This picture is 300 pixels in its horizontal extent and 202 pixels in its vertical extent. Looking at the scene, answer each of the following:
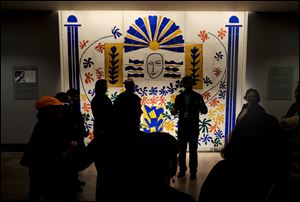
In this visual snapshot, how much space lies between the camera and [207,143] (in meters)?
5.84

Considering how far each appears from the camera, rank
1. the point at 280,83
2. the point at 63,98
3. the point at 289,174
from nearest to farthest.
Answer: the point at 289,174, the point at 63,98, the point at 280,83

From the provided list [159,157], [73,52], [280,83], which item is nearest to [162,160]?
A: [159,157]

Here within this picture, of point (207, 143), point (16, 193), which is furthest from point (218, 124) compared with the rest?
point (16, 193)

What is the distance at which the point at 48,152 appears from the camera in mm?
2609

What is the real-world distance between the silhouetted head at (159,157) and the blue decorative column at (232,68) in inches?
178

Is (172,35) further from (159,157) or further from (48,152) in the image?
(159,157)

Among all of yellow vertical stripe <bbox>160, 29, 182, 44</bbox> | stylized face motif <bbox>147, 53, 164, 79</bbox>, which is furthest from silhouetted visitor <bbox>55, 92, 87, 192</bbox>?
yellow vertical stripe <bbox>160, 29, 182, 44</bbox>

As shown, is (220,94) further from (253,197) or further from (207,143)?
(253,197)

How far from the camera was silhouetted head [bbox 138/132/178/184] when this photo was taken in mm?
1334

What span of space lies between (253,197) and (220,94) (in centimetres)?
407

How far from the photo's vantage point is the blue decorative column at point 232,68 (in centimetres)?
561

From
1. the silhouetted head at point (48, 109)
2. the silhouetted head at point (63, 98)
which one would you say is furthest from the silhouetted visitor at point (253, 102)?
the silhouetted head at point (63, 98)

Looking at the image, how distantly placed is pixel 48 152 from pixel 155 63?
341cm

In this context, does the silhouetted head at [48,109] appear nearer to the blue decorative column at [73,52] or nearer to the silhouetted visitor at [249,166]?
the silhouetted visitor at [249,166]
